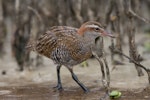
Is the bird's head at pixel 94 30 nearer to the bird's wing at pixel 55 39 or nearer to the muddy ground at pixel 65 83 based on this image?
the bird's wing at pixel 55 39

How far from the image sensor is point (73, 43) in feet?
25.3

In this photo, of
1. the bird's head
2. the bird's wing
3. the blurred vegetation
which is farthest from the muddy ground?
the bird's head

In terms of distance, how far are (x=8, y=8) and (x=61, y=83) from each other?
4094mm

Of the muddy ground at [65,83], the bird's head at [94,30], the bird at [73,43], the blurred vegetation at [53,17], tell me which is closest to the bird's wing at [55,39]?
the bird at [73,43]

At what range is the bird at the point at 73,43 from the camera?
7637 millimetres

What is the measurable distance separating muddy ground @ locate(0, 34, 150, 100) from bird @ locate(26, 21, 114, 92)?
252 millimetres

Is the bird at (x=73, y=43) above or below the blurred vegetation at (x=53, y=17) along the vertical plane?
below

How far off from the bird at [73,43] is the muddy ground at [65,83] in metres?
0.25

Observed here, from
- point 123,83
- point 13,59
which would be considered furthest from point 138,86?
point 13,59

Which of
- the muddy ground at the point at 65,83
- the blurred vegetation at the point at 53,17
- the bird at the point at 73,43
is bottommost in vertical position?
the muddy ground at the point at 65,83

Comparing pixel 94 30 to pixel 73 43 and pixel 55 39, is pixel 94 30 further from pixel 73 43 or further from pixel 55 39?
pixel 55 39

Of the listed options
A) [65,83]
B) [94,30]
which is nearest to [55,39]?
[94,30]

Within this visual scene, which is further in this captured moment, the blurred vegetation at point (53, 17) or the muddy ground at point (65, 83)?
the blurred vegetation at point (53, 17)

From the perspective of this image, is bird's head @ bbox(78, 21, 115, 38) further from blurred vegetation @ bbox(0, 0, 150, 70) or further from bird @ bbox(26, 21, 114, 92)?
blurred vegetation @ bbox(0, 0, 150, 70)
